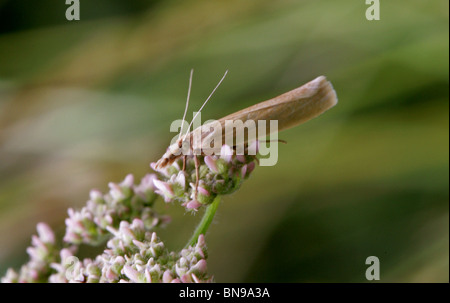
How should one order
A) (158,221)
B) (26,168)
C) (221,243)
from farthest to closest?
1. (26,168)
2. (221,243)
3. (158,221)

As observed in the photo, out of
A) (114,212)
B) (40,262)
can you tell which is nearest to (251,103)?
(114,212)

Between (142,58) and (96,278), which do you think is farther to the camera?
(142,58)

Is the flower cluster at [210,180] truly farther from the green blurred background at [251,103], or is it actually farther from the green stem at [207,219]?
the green blurred background at [251,103]

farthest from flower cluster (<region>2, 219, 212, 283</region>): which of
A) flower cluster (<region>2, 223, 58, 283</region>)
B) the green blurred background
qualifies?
the green blurred background

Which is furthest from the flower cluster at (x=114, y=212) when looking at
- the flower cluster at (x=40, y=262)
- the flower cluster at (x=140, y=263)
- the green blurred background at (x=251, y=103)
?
the green blurred background at (x=251, y=103)
